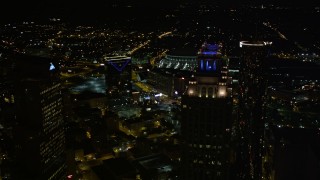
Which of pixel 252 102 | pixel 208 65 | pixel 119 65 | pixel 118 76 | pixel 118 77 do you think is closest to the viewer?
pixel 208 65

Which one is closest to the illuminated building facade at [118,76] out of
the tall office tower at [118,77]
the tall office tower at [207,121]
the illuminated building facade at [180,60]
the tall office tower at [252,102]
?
the tall office tower at [118,77]

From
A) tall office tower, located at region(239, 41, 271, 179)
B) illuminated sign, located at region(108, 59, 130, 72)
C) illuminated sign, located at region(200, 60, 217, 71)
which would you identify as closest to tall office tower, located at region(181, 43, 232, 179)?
illuminated sign, located at region(200, 60, 217, 71)

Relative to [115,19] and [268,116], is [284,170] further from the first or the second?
[115,19]

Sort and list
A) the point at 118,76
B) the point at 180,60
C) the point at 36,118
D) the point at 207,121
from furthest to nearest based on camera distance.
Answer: the point at 180,60 < the point at 118,76 < the point at 36,118 < the point at 207,121

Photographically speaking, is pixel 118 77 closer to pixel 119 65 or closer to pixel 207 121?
pixel 119 65

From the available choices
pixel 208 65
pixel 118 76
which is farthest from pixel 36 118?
pixel 118 76
